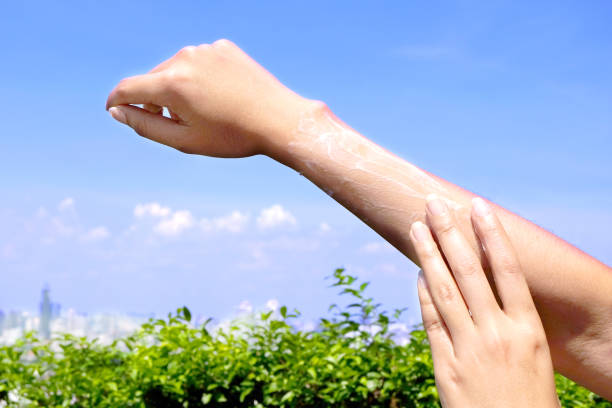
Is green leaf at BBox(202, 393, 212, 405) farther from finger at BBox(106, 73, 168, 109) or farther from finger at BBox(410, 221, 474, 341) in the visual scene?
finger at BBox(410, 221, 474, 341)

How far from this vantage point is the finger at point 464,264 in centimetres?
165

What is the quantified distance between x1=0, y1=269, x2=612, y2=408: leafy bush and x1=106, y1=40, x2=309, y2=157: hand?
2.49 meters

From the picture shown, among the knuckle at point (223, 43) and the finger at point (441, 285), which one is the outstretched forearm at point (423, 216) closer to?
the finger at point (441, 285)

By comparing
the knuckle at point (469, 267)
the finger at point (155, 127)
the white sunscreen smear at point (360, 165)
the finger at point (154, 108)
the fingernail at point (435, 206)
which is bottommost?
the knuckle at point (469, 267)

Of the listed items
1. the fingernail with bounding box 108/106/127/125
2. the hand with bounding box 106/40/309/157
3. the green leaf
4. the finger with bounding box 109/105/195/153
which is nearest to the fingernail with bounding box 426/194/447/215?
the hand with bounding box 106/40/309/157

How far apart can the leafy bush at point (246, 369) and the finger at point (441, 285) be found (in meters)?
2.44

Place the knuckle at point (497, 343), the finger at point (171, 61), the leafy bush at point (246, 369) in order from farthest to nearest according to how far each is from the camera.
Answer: the leafy bush at point (246, 369) < the finger at point (171, 61) < the knuckle at point (497, 343)

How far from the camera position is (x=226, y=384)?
14.3 feet

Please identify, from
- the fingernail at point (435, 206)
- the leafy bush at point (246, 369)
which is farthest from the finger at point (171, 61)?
the leafy bush at point (246, 369)

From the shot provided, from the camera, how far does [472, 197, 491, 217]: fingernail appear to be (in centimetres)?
181

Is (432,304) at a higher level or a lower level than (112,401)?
lower

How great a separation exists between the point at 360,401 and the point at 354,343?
41 centimetres

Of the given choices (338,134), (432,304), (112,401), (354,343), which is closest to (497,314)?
(432,304)

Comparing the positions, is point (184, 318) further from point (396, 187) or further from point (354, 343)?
point (396, 187)
